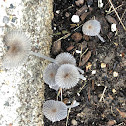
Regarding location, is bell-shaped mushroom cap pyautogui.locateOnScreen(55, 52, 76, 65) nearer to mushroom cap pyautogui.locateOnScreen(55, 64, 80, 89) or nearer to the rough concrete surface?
mushroom cap pyautogui.locateOnScreen(55, 64, 80, 89)

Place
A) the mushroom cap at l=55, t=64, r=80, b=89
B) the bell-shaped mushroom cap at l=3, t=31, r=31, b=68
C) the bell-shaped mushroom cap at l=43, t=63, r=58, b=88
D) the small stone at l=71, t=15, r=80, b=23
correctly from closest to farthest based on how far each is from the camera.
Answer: the bell-shaped mushroom cap at l=3, t=31, r=31, b=68 → the mushroom cap at l=55, t=64, r=80, b=89 → the bell-shaped mushroom cap at l=43, t=63, r=58, b=88 → the small stone at l=71, t=15, r=80, b=23

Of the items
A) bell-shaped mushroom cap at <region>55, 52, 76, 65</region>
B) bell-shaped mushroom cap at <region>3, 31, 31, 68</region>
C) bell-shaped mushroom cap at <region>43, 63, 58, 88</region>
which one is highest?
bell-shaped mushroom cap at <region>3, 31, 31, 68</region>

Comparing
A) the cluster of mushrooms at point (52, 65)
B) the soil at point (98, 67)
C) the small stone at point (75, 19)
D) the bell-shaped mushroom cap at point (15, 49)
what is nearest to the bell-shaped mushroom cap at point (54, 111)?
the cluster of mushrooms at point (52, 65)

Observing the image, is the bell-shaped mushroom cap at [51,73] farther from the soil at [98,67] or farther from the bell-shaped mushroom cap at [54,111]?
the soil at [98,67]

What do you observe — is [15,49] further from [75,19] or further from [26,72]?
[75,19]

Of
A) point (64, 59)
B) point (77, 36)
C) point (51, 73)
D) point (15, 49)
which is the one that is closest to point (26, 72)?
point (51, 73)

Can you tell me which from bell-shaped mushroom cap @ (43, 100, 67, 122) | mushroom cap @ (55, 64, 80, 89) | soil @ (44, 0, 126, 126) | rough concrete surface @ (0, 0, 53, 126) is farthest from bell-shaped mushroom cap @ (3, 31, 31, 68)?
soil @ (44, 0, 126, 126)

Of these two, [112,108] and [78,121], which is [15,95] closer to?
[78,121]
